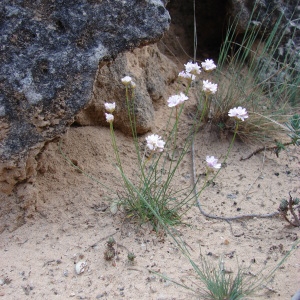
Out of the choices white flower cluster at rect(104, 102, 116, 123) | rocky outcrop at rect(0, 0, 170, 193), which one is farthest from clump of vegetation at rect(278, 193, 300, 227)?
rocky outcrop at rect(0, 0, 170, 193)

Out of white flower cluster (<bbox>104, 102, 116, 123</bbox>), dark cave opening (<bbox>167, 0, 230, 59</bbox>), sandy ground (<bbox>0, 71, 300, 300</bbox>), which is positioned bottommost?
sandy ground (<bbox>0, 71, 300, 300</bbox>)

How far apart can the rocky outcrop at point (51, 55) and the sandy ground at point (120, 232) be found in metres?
0.23

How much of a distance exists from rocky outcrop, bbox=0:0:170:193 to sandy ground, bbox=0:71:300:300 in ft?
0.75

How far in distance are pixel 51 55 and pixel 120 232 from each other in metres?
0.89

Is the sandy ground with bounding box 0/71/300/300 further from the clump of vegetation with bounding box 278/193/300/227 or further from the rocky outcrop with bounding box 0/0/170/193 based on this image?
the rocky outcrop with bounding box 0/0/170/193

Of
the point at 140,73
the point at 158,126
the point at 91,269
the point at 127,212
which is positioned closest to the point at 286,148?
the point at 158,126

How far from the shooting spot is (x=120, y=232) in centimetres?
229

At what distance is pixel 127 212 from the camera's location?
2.38 meters

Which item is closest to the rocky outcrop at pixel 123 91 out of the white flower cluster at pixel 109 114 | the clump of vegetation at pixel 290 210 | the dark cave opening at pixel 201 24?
the white flower cluster at pixel 109 114

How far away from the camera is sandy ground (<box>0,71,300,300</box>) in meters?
2.00

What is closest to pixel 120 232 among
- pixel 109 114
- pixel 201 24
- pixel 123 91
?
pixel 109 114

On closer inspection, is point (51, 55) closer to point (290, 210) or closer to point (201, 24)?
point (290, 210)

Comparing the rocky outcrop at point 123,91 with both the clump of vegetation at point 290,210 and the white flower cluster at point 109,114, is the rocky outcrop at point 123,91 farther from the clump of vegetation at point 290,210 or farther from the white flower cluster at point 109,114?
the clump of vegetation at point 290,210

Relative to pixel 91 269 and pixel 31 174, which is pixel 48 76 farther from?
pixel 91 269
